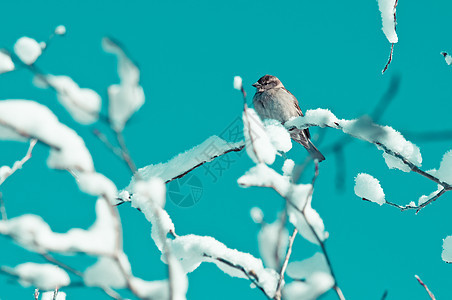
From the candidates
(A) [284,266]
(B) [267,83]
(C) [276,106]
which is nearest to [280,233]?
(A) [284,266]

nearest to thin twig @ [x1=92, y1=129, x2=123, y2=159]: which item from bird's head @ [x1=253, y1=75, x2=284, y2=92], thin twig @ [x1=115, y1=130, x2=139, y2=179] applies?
thin twig @ [x1=115, y1=130, x2=139, y2=179]

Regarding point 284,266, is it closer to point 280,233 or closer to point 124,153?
point 280,233

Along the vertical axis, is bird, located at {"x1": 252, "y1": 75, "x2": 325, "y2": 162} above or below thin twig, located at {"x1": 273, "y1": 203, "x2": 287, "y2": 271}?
above

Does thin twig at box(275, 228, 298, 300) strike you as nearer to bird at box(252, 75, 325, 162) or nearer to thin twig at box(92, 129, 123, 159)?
thin twig at box(92, 129, 123, 159)

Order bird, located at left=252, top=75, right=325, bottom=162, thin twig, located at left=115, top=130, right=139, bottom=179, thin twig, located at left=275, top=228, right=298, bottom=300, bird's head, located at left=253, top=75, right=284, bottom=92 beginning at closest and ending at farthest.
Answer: thin twig, located at left=115, top=130, right=139, bottom=179, thin twig, located at left=275, top=228, right=298, bottom=300, bird, located at left=252, top=75, right=325, bottom=162, bird's head, located at left=253, top=75, right=284, bottom=92

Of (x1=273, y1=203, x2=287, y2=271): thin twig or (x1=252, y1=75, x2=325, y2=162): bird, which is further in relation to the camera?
(x1=252, y1=75, x2=325, y2=162): bird

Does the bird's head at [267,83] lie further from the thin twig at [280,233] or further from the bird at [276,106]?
the thin twig at [280,233]

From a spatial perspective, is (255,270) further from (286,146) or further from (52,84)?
(52,84)

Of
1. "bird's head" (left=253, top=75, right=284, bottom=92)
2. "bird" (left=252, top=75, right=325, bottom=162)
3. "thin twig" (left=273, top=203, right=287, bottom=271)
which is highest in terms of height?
"bird's head" (left=253, top=75, right=284, bottom=92)

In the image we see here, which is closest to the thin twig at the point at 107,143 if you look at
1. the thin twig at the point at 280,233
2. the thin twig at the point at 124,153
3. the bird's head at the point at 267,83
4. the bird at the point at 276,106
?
the thin twig at the point at 124,153
